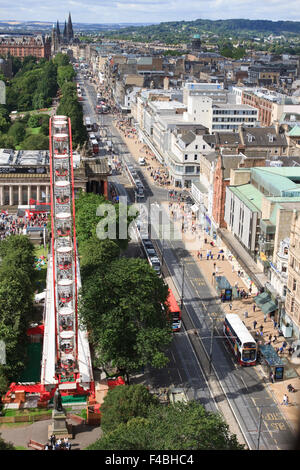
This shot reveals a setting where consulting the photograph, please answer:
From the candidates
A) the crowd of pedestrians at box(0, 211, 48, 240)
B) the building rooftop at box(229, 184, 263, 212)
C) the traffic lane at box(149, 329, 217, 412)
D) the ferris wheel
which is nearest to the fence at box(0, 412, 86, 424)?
the ferris wheel

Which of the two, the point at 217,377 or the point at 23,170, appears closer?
the point at 217,377

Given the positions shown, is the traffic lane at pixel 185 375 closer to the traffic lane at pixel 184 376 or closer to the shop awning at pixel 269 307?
the traffic lane at pixel 184 376

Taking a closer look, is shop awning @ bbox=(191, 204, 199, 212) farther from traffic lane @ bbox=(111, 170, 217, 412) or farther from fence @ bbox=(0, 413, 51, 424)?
fence @ bbox=(0, 413, 51, 424)

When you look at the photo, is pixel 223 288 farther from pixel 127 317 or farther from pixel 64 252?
pixel 64 252

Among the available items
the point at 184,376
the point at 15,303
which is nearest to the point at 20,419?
the point at 15,303

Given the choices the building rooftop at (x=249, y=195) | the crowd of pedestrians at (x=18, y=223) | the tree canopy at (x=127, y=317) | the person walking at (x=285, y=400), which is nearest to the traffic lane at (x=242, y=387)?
the person walking at (x=285, y=400)

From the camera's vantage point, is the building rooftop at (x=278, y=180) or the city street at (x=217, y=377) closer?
the city street at (x=217, y=377)
